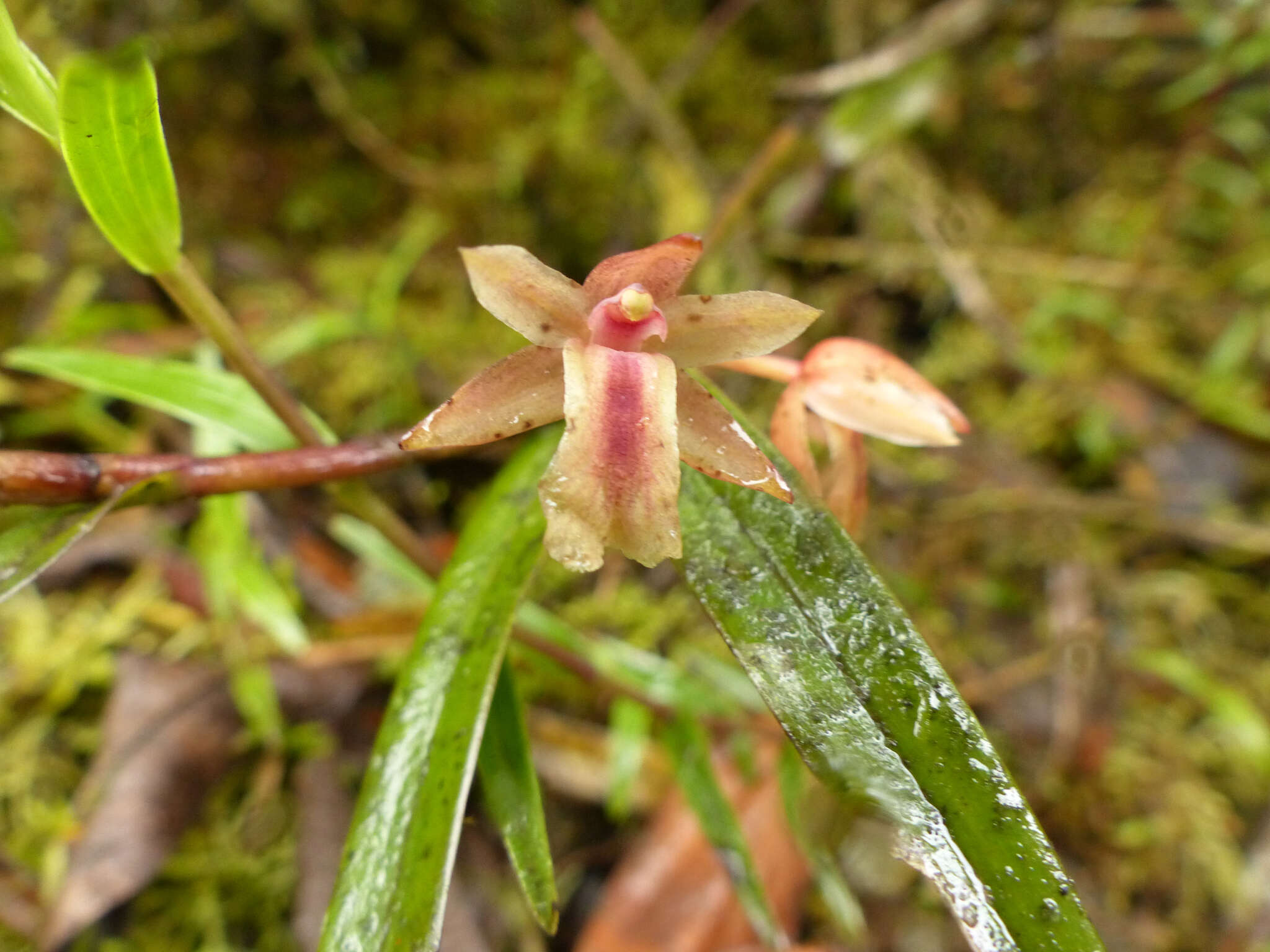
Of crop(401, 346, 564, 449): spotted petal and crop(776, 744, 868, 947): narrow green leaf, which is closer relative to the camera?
crop(401, 346, 564, 449): spotted petal

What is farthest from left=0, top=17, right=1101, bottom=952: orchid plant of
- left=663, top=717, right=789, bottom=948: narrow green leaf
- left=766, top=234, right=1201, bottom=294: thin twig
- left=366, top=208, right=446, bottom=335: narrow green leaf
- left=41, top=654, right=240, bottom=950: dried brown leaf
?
left=766, top=234, right=1201, bottom=294: thin twig

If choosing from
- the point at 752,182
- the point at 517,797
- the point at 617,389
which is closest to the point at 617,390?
the point at 617,389

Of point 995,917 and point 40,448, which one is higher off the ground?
point 995,917

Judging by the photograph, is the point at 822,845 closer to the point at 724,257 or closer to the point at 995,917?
the point at 995,917

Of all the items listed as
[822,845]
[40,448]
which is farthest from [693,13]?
[822,845]

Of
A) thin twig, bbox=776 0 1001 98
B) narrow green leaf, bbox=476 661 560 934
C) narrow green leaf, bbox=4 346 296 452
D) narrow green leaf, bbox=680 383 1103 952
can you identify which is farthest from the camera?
thin twig, bbox=776 0 1001 98

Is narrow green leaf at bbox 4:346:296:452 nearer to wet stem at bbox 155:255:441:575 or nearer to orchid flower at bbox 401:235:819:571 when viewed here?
wet stem at bbox 155:255:441:575
